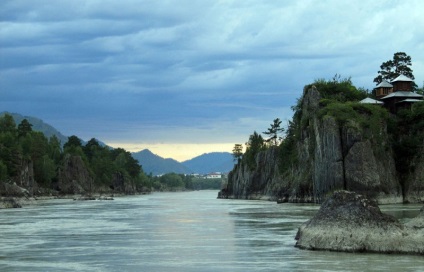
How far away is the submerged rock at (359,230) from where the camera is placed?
30.9 meters

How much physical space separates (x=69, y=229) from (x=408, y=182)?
2636 inches

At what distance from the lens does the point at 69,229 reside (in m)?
51.4

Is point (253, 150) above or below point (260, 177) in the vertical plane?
above

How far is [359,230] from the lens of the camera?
104 ft

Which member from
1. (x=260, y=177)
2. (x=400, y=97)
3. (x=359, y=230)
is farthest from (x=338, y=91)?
(x=359, y=230)

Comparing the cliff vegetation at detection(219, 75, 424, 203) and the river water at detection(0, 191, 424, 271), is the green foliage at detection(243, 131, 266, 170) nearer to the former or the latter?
the cliff vegetation at detection(219, 75, 424, 203)

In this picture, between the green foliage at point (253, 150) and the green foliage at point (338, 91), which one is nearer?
the green foliage at point (338, 91)

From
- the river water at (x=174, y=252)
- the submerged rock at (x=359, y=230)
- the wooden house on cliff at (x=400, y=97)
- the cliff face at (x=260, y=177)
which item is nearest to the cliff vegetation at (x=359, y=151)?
the wooden house on cliff at (x=400, y=97)

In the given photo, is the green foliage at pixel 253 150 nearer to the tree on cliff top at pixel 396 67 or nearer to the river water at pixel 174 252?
the tree on cliff top at pixel 396 67

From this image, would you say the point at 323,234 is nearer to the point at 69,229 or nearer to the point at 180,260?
the point at 180,260

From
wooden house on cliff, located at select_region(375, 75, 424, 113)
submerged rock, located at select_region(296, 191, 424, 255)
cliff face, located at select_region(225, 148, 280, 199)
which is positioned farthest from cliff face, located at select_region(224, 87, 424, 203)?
submerged rock, located at select_region(296, 191, 424, 255)

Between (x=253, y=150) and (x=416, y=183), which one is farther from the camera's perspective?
(x=253, y=150)

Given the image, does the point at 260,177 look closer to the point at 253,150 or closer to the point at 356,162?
the point at 253,150

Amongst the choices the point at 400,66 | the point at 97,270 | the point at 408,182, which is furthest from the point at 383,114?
the point at 97,270
